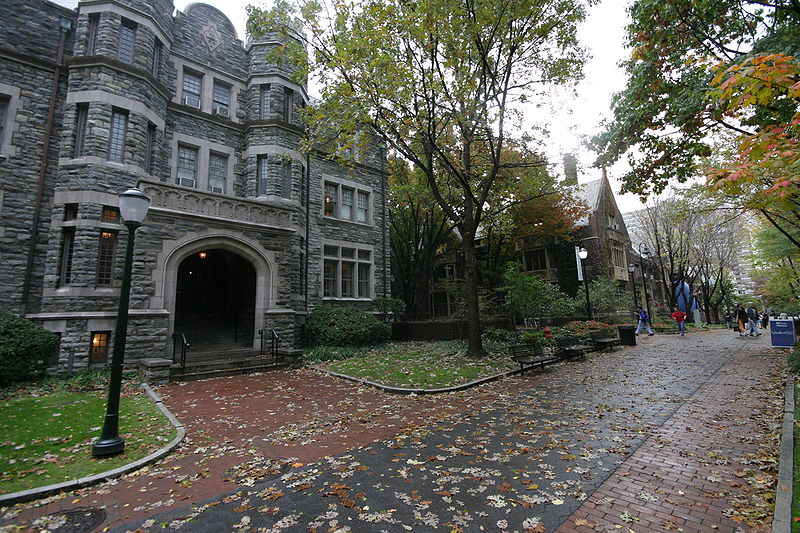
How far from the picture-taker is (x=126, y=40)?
13812 millimetres

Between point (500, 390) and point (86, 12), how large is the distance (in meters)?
19.3

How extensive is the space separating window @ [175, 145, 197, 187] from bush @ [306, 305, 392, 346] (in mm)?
8013

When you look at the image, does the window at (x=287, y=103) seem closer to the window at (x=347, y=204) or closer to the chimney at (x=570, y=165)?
the window at (x=347, y=204)

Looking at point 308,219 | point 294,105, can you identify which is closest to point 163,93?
point 294,105

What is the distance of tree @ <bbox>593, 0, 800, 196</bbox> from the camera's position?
8703 mm

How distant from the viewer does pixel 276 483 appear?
4574 mm

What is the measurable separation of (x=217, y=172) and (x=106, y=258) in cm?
633

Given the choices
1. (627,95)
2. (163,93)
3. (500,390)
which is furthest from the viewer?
(163,93)

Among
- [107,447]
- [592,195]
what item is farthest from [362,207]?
[592,195]

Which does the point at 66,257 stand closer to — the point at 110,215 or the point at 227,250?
the point at 110,215

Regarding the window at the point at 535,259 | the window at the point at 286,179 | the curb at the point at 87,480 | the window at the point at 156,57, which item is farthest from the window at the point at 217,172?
the window at the point at 535,259

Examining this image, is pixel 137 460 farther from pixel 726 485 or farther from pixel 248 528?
pixel 726 485

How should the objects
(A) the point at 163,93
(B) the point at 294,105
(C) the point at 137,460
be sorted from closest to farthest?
(C) the point at 137,460
(A) the point at 163,93
(B) the point at 294,105

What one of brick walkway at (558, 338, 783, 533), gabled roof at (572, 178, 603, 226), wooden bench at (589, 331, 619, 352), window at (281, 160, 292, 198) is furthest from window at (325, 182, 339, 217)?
gabled roof at (572, 178, 603, 226)
